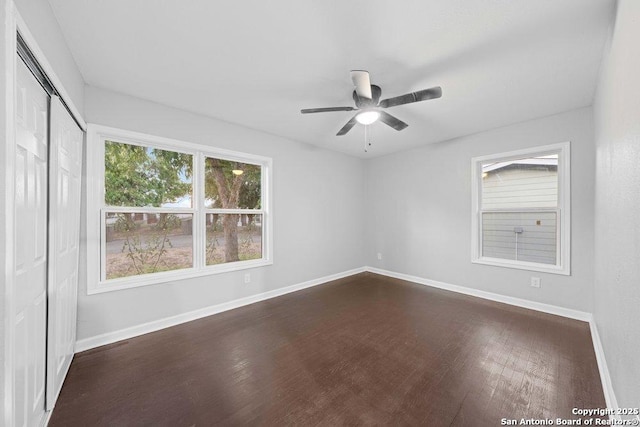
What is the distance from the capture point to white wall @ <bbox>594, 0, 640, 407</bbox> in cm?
122

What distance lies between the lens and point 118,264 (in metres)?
2.66

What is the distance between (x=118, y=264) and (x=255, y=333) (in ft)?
5.44

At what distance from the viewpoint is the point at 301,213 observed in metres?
4.29

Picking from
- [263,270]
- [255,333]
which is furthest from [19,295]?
[263,270]

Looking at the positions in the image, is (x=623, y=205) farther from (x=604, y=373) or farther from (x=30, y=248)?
(x=30, y=248)

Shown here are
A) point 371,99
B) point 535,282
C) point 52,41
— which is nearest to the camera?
point 52,41

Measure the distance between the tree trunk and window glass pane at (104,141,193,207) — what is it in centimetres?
57

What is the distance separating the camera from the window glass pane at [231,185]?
3338mm

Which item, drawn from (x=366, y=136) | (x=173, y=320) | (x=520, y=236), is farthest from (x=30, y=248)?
(x=520, y=236)

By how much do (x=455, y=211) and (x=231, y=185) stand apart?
3.55 m

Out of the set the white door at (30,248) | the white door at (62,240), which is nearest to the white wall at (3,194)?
the white door at (30,248)

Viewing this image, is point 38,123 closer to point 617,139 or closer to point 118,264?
point 118,264

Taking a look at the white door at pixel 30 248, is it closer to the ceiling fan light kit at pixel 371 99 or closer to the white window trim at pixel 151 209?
the white window trim at pixel 151 209

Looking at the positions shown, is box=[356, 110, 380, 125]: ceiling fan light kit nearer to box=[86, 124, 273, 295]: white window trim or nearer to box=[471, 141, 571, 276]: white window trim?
box=[86, 124, 273, 295]: white window trim
